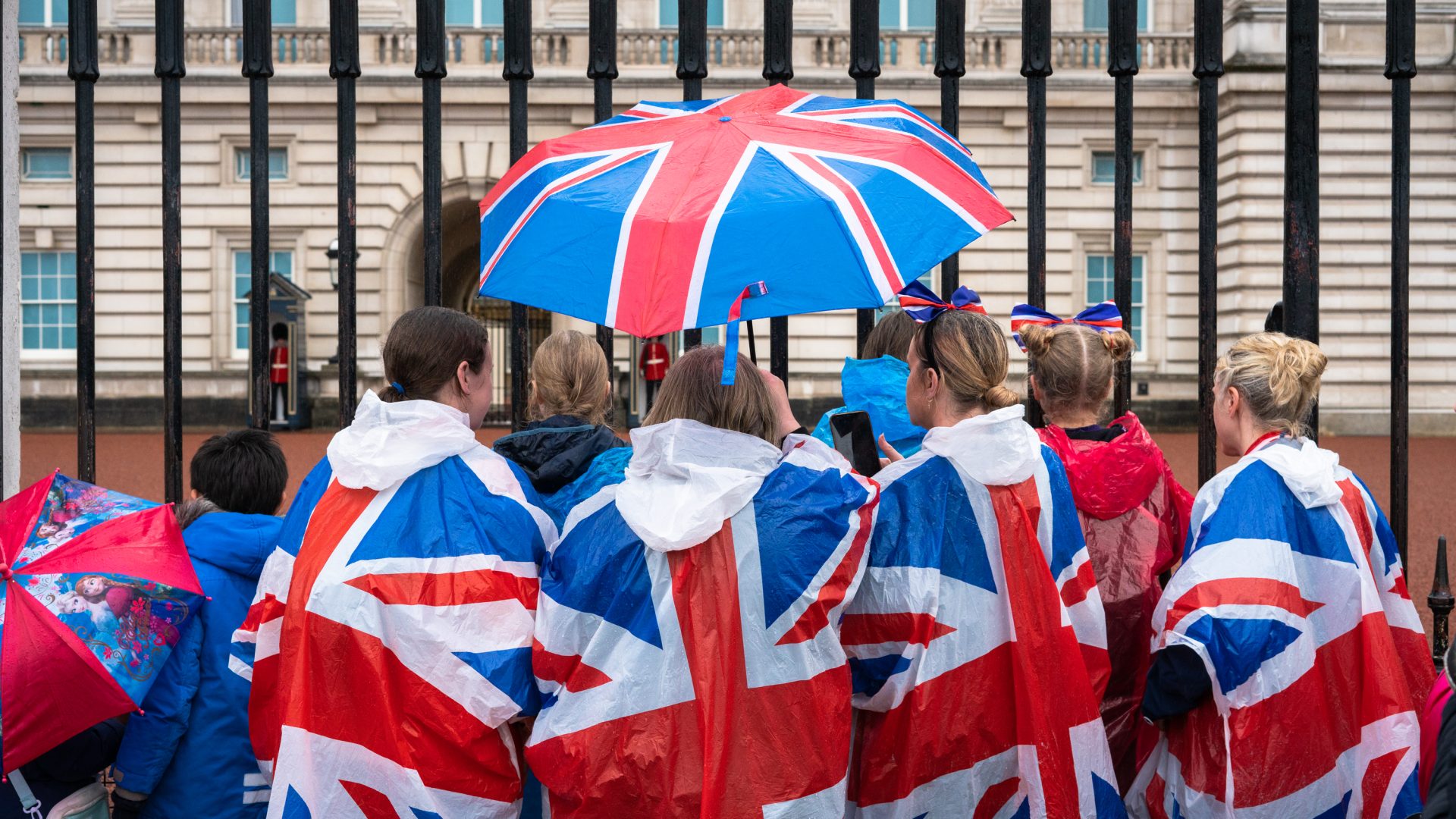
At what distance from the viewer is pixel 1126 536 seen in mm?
2828

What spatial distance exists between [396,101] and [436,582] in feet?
56.6

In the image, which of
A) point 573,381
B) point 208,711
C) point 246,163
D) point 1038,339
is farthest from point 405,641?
point 246,163

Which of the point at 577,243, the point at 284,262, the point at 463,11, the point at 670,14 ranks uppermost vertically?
the point at 463,11

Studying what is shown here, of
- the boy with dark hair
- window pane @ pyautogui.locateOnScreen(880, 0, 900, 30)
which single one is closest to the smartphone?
the boy with dark hair

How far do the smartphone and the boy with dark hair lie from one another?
3.89ft

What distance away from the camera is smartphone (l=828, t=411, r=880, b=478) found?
2602mm

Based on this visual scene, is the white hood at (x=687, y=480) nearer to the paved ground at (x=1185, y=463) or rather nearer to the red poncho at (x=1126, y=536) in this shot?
the red poncho at (x=1126, y=536)

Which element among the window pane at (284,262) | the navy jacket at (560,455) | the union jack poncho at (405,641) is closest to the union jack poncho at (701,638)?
the union jack poncho at (405,641)

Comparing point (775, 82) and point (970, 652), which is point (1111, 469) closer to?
point (970, 652)

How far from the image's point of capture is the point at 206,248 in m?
18.6

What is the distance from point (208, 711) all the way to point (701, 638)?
44.9 inches

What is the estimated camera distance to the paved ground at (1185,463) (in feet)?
30.5

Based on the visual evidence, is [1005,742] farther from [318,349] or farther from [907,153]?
[318,349]

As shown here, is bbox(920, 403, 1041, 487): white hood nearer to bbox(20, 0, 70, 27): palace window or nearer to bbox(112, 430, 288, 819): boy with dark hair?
bbox(112, 430, 288, 819): boy with dark hair
